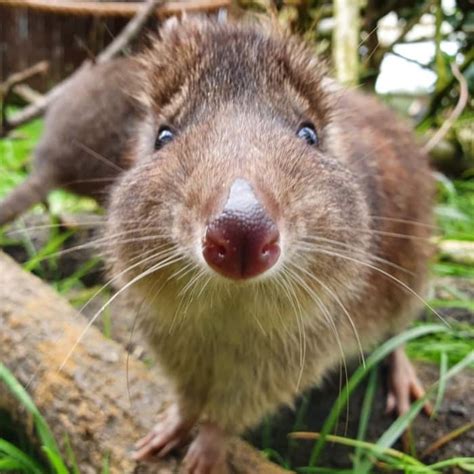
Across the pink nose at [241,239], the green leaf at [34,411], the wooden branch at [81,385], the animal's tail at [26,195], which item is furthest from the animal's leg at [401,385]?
the animal's tail at [26,195]

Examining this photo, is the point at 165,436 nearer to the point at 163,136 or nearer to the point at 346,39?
the point at 163,136

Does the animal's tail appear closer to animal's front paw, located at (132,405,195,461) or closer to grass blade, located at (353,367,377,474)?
animal's front paw, located at (132,405,195,461)

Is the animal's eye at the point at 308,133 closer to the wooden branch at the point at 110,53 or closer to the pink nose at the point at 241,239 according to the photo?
the pink nose at the point at 241,239

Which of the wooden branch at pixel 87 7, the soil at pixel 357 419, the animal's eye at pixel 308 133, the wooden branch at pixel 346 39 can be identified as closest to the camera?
the animal's eye at pixel 308 133

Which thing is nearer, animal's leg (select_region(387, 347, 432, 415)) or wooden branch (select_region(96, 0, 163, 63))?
animal's leg (select_region(387, 347, 432, 415))

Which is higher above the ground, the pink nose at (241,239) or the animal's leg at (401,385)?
the pink nose at (241,239)

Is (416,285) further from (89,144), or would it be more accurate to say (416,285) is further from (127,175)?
(89,144)

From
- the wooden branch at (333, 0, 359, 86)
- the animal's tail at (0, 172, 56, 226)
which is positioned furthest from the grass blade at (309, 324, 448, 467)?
the animal's tail at (0, 172, 56, 226)

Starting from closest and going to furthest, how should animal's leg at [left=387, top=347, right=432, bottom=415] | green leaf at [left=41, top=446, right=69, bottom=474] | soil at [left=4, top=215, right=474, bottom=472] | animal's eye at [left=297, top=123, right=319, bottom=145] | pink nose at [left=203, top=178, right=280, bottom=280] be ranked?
pink nose at [left=203, top=178, right=280, bottom=280] → green leaf at [left=41, top=446, right=69, bottom=474] → animal's eye at [left=297, top=123, right=319, bottom=145] → soil at [left=4, top=215, right=474, bottom=472] → animal's leg at [left=387, top=347, right=432, bottom=415]
